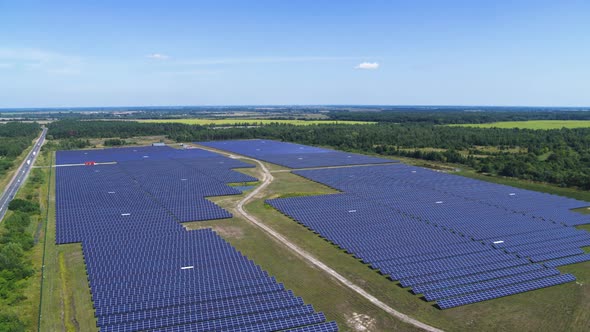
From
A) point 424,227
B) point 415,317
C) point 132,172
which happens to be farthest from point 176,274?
point 132,172

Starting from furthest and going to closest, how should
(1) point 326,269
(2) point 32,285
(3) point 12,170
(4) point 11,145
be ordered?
(4) point 11,145, (3) point 12,170, (1) point 326,269, (2) point 32,285

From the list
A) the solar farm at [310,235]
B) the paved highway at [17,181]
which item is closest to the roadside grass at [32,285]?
the paved highway at [17,181]

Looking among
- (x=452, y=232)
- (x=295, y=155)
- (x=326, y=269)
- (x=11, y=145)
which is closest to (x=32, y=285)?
(x=326, y=269)

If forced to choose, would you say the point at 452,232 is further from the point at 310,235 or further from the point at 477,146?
the point at 477,146

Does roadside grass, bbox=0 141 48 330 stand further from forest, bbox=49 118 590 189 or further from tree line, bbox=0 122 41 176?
forest, bbox=49 118 590 189

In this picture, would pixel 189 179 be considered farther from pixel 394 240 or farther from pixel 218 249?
pixel 394 240

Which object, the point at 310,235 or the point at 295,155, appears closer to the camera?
the point at 310,235
